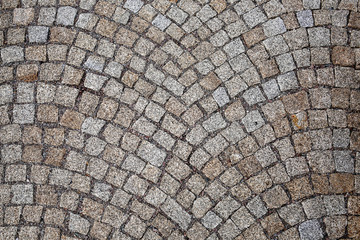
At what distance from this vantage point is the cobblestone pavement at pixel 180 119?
3.70m

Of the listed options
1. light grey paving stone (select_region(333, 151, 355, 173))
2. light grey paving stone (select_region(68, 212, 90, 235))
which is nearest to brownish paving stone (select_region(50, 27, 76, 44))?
light grey paving stone (select_region(68, 212, 90, 235))

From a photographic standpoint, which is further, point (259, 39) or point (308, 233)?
point (259, 39)

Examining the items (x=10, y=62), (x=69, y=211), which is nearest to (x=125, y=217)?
(x=69, y=211)

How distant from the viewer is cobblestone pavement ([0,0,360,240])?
3703 millimetres

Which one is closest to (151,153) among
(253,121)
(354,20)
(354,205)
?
(253,121)

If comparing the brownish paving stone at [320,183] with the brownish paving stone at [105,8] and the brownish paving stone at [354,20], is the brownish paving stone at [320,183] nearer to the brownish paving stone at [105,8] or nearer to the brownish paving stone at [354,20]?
the brownish paving stone at [354,20]

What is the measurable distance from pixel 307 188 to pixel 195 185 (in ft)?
3.84

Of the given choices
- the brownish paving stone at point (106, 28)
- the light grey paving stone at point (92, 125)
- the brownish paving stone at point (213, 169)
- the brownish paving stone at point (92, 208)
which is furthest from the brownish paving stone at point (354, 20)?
the brownish paving stone at point (92, 208)

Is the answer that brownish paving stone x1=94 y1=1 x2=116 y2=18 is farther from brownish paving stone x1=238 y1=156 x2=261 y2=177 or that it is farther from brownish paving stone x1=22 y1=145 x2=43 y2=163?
brownish paving stone x1=238 y1=156 x2=261 y2=177

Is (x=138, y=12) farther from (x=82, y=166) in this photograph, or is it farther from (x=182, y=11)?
(x=82, y=166)

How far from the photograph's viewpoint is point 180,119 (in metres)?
4.00

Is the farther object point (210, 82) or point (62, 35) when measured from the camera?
point (62, 35)

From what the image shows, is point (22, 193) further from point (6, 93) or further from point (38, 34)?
point (38, 34)

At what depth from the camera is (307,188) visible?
147 inches
